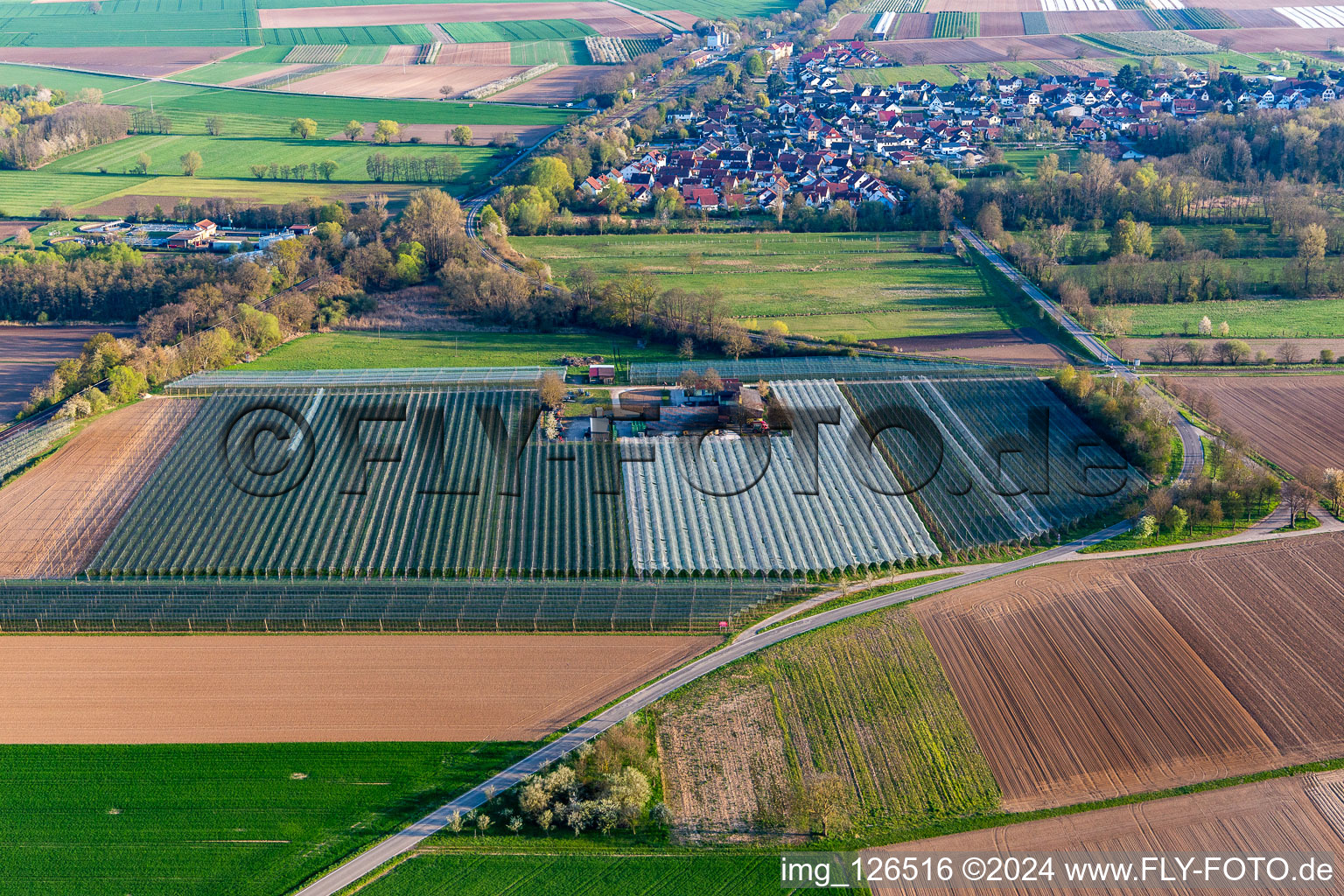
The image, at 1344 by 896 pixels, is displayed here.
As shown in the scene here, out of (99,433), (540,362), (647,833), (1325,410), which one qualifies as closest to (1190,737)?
(647,833)

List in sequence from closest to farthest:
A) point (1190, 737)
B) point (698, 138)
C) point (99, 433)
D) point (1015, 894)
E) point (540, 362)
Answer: point (1015, 894)
point (1190, 737)
point (99, 433)
point (540, 362)
point (698, 138)

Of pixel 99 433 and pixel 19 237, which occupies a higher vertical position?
pixel 19 237

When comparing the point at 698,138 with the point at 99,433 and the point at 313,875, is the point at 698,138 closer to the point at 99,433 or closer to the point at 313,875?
the point at 99,433

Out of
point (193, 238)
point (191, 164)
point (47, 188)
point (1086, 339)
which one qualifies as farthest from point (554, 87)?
point (1086, 339)

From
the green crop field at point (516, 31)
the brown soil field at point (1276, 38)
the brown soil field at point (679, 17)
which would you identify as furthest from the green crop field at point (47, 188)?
the brown soil field at point (1276, 38)

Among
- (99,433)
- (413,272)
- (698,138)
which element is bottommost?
(99,433)

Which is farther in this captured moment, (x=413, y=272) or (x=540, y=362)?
(x=413, y=272)

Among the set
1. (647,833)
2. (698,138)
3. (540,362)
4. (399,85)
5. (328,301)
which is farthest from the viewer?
(399,85)
